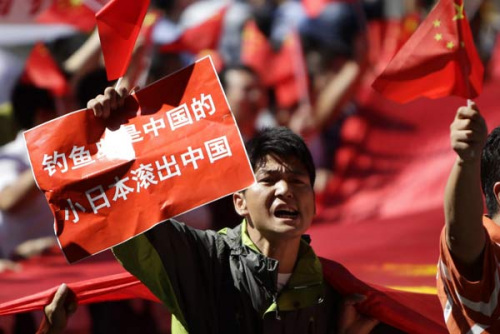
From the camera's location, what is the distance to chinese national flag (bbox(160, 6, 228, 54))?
5828 millimetres

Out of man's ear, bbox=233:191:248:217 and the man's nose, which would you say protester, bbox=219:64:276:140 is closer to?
man's ear, bbox=233:191:248:217

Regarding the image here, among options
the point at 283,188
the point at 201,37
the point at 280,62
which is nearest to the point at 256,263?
the point at 283,188

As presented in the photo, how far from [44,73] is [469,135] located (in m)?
3.26

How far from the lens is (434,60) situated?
7.68ft

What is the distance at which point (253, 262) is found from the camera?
2.53 meters

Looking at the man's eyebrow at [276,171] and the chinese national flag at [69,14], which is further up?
the chinese national flag at [69,14]

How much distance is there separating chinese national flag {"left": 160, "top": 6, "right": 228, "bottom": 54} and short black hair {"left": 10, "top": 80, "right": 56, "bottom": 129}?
0.99 metres

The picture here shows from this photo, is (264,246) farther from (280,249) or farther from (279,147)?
(279,147)

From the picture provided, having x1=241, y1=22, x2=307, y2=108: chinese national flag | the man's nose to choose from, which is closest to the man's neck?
the man's nose

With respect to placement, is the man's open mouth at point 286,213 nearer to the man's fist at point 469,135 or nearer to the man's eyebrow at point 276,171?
the man's eyebrow at point 276,171

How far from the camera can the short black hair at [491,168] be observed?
2449 mm

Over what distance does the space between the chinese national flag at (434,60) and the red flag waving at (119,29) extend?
558 mm

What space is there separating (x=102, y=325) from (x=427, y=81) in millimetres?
1626

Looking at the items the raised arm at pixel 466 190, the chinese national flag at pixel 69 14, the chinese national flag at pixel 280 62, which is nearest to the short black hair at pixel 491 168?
the raised arm at pixel 466 190
